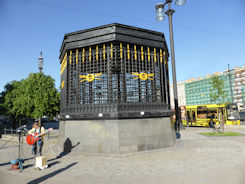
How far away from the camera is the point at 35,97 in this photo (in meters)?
24.4

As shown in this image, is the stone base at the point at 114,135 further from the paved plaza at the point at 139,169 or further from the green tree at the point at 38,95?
the green tree at the point at 38,95

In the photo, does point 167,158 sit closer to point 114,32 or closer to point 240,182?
point 240,182

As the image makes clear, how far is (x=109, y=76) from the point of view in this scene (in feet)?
31.1

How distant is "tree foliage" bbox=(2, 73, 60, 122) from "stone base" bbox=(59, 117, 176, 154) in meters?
15.3

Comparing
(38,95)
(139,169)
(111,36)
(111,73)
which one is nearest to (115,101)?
(111,73)

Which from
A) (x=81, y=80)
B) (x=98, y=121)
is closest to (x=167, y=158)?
(x=98, y=121)

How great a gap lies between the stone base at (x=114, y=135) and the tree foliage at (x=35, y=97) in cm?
1532

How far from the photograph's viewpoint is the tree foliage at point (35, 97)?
2502 cm

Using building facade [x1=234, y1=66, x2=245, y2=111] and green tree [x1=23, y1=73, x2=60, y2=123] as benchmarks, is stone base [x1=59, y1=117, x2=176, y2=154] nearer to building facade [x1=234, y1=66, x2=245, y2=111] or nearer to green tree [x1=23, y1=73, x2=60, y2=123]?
green tree [x1=23, y1=73, x2=60, y2=123]

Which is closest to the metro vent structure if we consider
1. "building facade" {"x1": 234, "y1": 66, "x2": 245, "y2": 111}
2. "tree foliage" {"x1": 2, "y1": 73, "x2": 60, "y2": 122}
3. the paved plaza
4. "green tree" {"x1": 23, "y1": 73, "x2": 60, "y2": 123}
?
the paved plaza

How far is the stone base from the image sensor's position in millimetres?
8695

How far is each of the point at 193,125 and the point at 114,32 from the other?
77.8 feet

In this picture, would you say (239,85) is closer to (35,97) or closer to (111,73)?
(35,97)

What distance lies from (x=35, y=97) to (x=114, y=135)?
66.1ft
